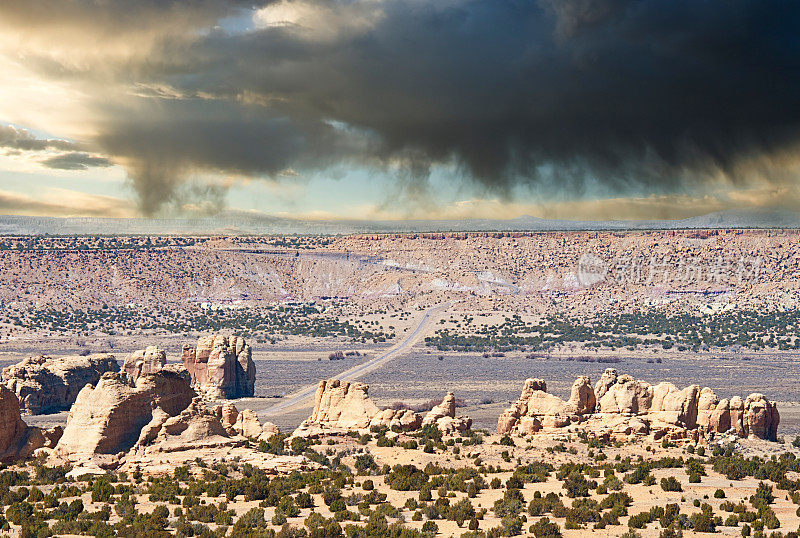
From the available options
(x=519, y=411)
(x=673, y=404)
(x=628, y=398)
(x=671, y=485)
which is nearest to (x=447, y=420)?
(x=519, y=411)

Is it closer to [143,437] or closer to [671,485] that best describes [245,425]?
[143,437]

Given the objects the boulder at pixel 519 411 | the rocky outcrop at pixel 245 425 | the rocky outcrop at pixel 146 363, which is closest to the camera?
the rocky outcrop at pixel 245 425

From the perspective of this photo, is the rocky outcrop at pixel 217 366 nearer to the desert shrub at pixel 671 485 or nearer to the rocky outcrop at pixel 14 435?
the rocky outcrop at pixel 14 435

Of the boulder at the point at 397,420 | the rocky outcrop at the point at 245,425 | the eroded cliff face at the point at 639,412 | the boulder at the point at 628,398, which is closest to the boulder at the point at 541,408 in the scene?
the eroded cliff face at the point at 639,412

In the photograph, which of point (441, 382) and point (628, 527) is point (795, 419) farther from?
point (628, 527)

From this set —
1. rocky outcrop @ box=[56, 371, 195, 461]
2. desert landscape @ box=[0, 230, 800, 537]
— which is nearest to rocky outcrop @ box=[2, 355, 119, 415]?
desert landscape @ box=[0, 230, 800, 537]

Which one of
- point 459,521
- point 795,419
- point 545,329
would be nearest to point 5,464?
point 459,521
